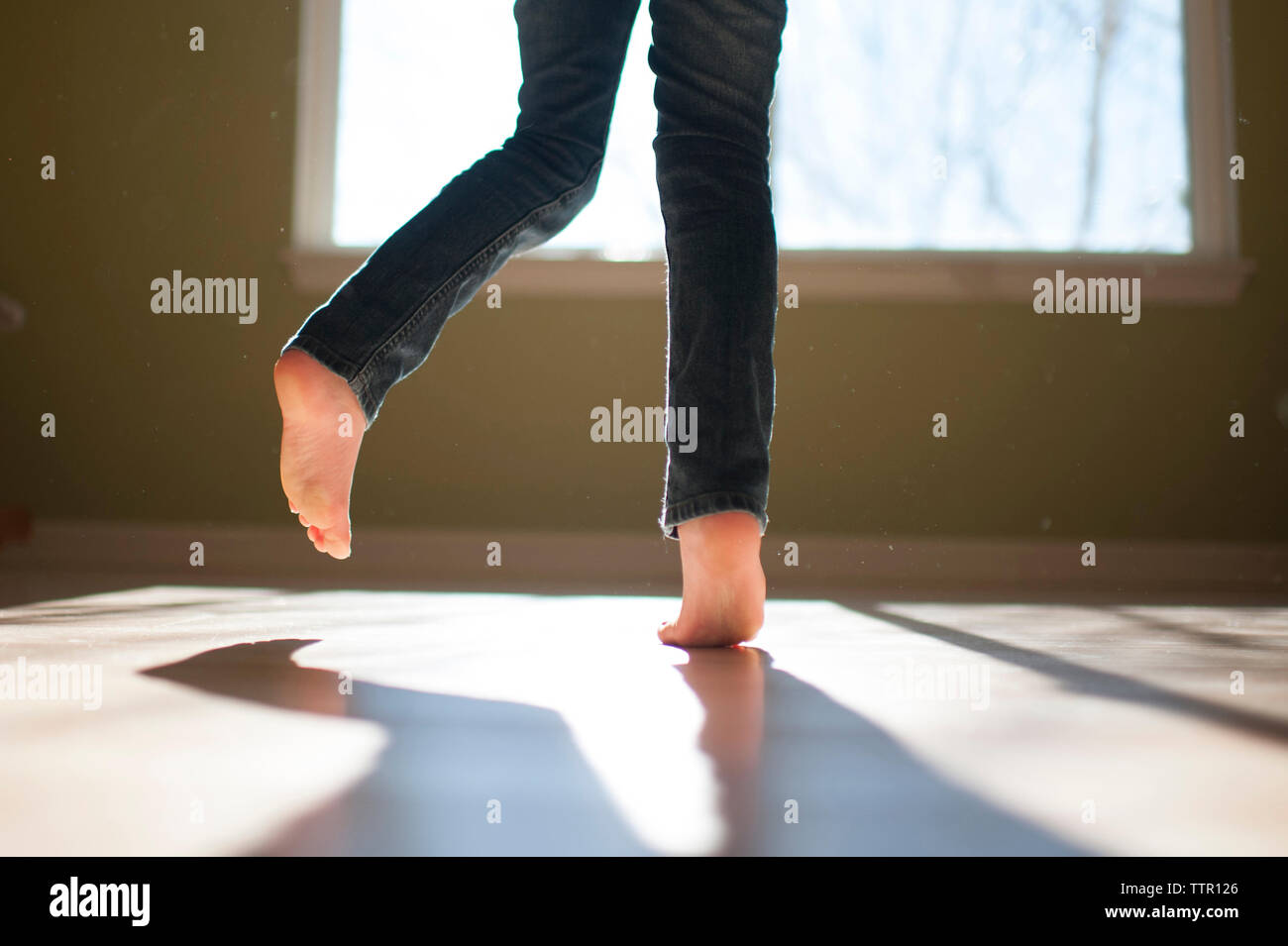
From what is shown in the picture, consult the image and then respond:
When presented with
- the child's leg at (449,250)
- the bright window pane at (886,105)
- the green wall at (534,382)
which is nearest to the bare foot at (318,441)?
the child's leg at (449,250)

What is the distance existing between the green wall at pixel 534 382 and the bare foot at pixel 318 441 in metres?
1.39

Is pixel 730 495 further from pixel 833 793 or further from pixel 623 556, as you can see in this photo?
Answer: pixel 623 556

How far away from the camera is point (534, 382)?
2.36 meters

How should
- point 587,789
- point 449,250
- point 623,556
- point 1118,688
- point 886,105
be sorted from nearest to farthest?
point 587,789 < point 1118,688 < point 449,250 < point 623,556 < point 886,105

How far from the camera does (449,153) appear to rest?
2.51m

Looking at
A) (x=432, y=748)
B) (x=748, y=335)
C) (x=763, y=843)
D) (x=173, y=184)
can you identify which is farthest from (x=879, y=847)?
(x=173, y=184)

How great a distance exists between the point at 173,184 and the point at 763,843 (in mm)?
2561

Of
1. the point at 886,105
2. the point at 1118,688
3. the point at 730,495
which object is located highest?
the point at 886,105

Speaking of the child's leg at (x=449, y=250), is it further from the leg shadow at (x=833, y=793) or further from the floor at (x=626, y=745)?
the leg shadow at (x=833, y=793)

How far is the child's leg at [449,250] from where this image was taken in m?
0.80

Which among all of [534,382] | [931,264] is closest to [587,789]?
[534,382]

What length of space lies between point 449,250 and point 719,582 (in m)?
0.36

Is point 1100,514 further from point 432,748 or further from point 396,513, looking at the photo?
point 432,748

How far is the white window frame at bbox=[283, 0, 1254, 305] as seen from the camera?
7.70 ft
